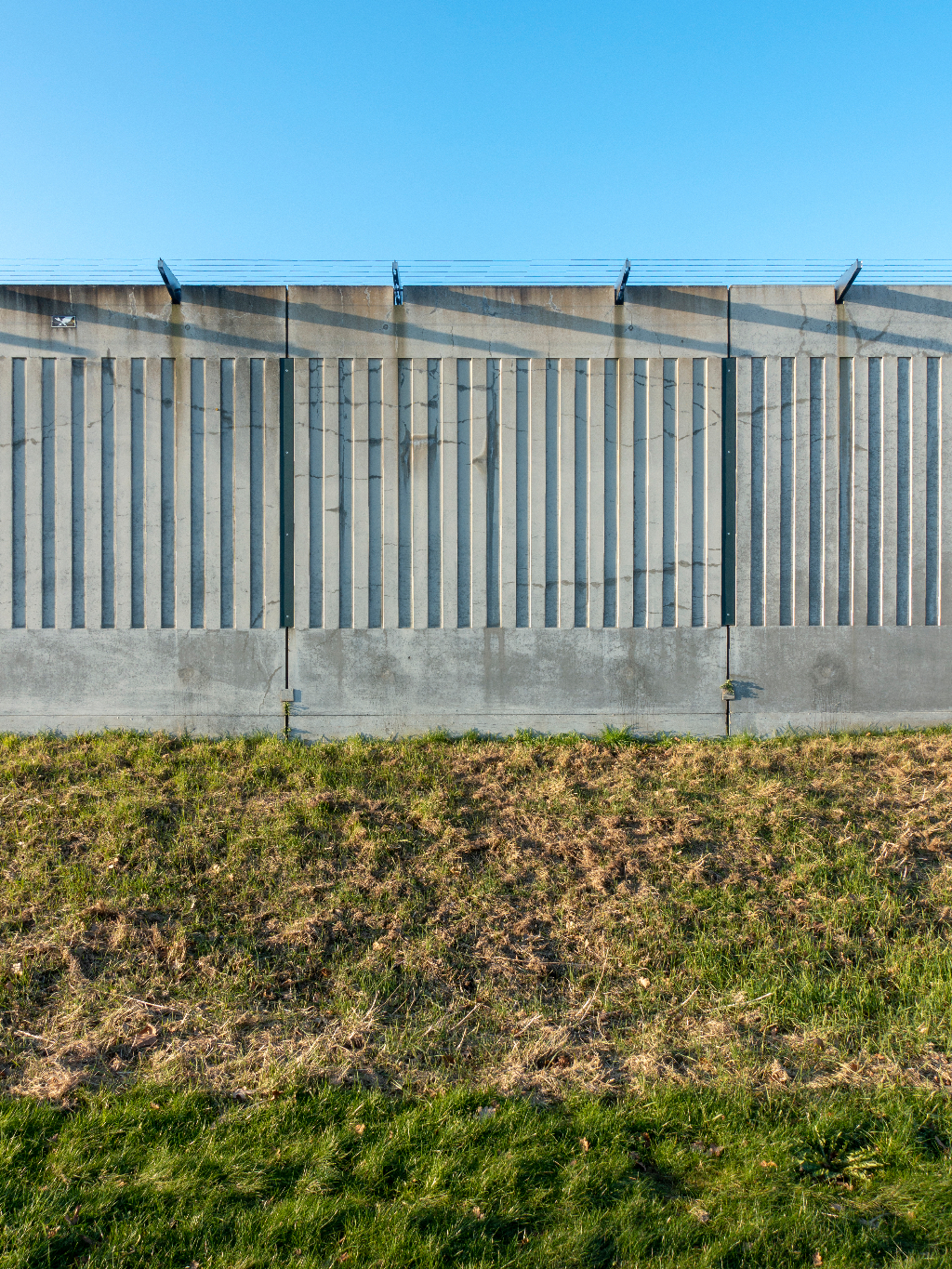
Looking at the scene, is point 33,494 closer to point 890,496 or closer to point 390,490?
point 390,490

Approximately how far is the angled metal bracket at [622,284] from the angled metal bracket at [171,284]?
463cm

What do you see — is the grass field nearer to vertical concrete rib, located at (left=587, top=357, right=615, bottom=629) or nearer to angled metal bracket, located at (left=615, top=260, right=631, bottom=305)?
vertical concrete rib, located at (left=587, top=357, right=615, bottom=629)

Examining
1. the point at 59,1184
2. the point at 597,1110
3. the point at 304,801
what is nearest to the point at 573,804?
the point at 304,801

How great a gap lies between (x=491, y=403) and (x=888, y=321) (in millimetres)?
4397

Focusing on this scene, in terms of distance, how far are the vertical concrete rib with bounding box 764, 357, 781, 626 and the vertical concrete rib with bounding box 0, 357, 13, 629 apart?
805 cm

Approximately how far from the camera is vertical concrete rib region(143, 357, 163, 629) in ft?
26.3

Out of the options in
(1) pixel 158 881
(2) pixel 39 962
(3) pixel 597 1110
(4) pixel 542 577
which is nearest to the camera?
(3) pixel 597 1110

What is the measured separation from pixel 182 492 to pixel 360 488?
1.88 metres

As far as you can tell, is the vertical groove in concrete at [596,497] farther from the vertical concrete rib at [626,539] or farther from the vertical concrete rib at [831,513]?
the vertical concrete rib at [831,513]

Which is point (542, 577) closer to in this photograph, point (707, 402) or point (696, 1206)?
point (707, 402)

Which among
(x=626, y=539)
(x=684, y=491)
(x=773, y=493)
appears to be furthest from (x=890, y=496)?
(x=626, y=539)

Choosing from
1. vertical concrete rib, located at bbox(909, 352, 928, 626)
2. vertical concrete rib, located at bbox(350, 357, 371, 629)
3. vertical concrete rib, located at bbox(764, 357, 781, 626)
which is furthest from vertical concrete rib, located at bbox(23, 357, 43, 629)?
vertical concrete rib, located at bbox(909, 352, 928, 626)

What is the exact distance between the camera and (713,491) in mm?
8125

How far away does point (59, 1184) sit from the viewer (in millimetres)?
2945
